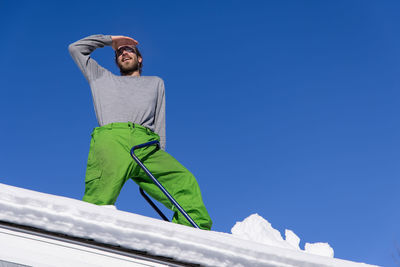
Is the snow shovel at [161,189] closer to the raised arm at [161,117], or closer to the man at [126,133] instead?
the man at [126,133]

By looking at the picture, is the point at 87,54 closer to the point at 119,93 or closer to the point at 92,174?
the point at 119,93

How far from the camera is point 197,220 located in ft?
7.63

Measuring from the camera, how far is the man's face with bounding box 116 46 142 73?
3076 millimetres

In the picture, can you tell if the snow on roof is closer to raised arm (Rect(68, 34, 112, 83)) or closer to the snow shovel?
the snow shovel

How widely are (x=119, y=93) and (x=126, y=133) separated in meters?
0.36

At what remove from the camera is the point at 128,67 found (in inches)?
121

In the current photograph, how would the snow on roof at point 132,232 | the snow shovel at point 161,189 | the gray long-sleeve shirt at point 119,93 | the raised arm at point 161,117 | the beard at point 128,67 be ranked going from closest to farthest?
the snow on roof at point 132,232
the snow shovel at point 161,189
the gray long-sleeve shirt at point 119,93
the raised arm at point 161,117
the beard at point 128,67

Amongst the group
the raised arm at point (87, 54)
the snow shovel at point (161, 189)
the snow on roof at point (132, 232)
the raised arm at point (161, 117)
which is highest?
the raised arm at point (87, 54)

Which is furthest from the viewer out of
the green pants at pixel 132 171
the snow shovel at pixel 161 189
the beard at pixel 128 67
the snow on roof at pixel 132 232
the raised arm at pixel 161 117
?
the beard at pixel 128 67

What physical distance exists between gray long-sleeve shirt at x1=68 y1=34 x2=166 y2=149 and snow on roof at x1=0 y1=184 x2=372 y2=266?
5.51 feet

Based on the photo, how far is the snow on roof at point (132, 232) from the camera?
0.97 metres

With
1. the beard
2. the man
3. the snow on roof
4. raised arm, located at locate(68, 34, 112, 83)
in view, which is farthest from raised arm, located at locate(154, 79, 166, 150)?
the snow on roof

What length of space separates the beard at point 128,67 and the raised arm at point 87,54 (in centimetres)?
18

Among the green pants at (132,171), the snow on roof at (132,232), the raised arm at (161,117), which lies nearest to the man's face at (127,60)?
the raised arm at (161,117)
